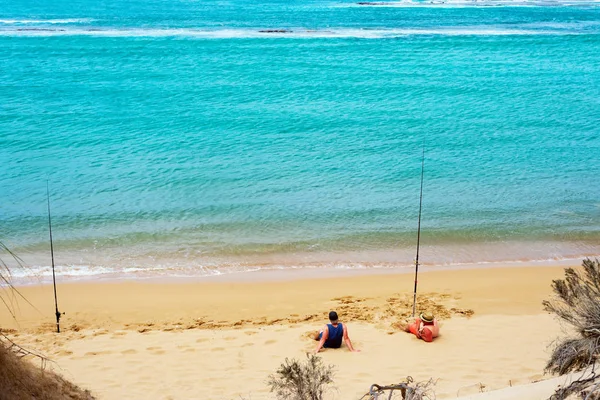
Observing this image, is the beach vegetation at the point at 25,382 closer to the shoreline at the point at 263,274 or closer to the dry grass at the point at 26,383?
the dry grass at the point at 26,383

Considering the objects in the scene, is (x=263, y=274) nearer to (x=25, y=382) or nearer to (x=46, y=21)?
(x=25, y=382)

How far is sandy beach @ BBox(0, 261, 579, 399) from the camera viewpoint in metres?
8.46

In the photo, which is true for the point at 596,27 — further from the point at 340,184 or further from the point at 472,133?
the point at 340,184

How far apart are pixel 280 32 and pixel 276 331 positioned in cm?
3312

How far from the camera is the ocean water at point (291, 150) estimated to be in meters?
13.7

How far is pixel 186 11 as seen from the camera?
5069cm

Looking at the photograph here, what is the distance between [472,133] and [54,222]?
1334cm

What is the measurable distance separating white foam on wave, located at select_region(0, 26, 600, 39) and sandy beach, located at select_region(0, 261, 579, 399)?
29.0 m

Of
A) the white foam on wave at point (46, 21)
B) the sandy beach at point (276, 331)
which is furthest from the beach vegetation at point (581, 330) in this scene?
the white foam on wave at point (46, 21)

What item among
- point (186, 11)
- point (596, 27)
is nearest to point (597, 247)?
point (596, 27)

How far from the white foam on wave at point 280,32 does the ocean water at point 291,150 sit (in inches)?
24.7

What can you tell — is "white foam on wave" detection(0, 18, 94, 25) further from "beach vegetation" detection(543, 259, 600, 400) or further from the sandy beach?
"beach vegetation" detection(543, 259, 600, 400)

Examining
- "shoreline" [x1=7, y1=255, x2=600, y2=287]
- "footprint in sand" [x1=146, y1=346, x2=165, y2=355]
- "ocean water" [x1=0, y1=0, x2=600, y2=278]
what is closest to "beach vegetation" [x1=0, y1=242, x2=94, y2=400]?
"footprint in sand" [x1=146, y1=346, x2=165, y2=355]

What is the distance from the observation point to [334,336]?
9.22 metres
